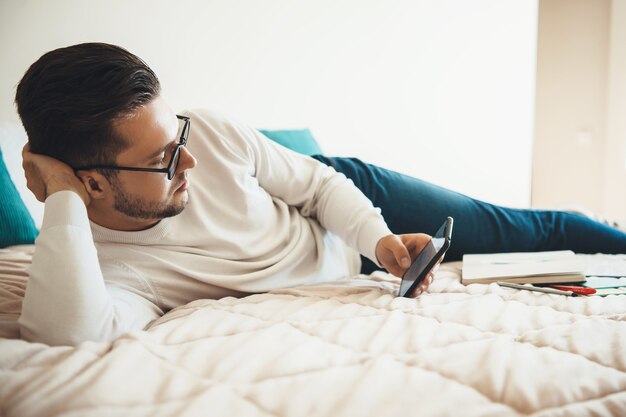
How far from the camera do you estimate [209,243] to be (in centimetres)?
108

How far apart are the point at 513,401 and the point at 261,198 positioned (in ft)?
2.53

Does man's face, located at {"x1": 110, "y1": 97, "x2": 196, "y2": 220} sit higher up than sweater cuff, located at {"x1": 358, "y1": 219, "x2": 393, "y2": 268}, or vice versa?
man's face, located at {"x1": 110, "y1": 97, "x2": 196, "y2": 220}

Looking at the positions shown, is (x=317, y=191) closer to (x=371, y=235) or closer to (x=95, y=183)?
(x=371, y=235)

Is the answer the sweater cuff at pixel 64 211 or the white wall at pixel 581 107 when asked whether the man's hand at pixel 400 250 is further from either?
the white wall at pixel 581 107

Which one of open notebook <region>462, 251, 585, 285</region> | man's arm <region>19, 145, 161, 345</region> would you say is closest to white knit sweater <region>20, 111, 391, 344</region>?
man's arm <region>19, 145, 161, 345</region>

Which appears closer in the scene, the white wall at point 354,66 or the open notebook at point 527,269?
the open notebook at point 527,269

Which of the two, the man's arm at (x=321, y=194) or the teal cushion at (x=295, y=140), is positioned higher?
the teal cushion at (x=295, y=140)

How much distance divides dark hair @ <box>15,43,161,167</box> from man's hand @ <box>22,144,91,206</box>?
2 centimetres

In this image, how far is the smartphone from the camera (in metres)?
0.88

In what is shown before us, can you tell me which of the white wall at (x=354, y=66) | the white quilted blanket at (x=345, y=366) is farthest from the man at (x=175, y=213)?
the white wall at (x=354, y=66)

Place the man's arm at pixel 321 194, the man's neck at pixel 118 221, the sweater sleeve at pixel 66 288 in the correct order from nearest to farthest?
the sweater sleeve at pixel 66 288, the man's neck at pixel 118 221, the man's arm at pixel 321 194

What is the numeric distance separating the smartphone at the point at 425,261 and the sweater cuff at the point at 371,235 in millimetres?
115

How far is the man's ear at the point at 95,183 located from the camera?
93 centimetres

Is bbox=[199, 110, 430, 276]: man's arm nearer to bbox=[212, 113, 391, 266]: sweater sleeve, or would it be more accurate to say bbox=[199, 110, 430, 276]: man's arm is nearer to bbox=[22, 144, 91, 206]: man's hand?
bbox=[212, 113, 391, 266]: sweater sleeve
